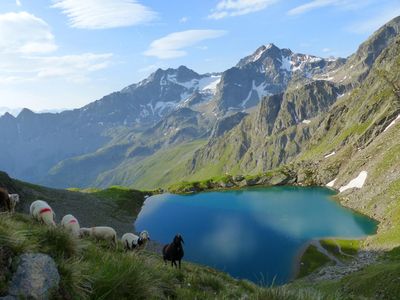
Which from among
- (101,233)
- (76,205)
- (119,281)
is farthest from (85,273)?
(76,205)

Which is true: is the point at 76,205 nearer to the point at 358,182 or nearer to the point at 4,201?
the point at 4,201

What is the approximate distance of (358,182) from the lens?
385ft

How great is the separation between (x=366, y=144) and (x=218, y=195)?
191 feet

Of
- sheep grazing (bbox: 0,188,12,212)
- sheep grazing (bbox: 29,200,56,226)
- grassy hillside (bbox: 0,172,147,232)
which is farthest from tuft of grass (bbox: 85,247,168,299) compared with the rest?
grassy hillside (bbox: 0,172,147,232)

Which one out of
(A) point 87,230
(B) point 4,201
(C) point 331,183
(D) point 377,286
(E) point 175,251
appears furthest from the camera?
(C) point 331,183

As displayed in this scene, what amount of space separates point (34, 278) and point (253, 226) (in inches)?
3559

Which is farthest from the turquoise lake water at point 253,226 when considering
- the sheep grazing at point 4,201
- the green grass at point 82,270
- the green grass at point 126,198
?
the green grass at point 82,270

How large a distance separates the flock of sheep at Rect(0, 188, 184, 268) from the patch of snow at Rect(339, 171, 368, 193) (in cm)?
9776

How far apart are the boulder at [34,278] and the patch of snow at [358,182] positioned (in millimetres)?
115554

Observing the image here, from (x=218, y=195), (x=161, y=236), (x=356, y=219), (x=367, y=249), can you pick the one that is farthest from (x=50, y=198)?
(x=218, y=195)

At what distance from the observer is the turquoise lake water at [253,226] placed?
70.1 meters

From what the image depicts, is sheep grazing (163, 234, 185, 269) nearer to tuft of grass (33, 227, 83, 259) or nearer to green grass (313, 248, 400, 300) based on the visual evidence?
green grass (313, 248, 400, 300)

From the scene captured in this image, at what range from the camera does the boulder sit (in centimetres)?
649

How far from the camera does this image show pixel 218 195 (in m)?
150
